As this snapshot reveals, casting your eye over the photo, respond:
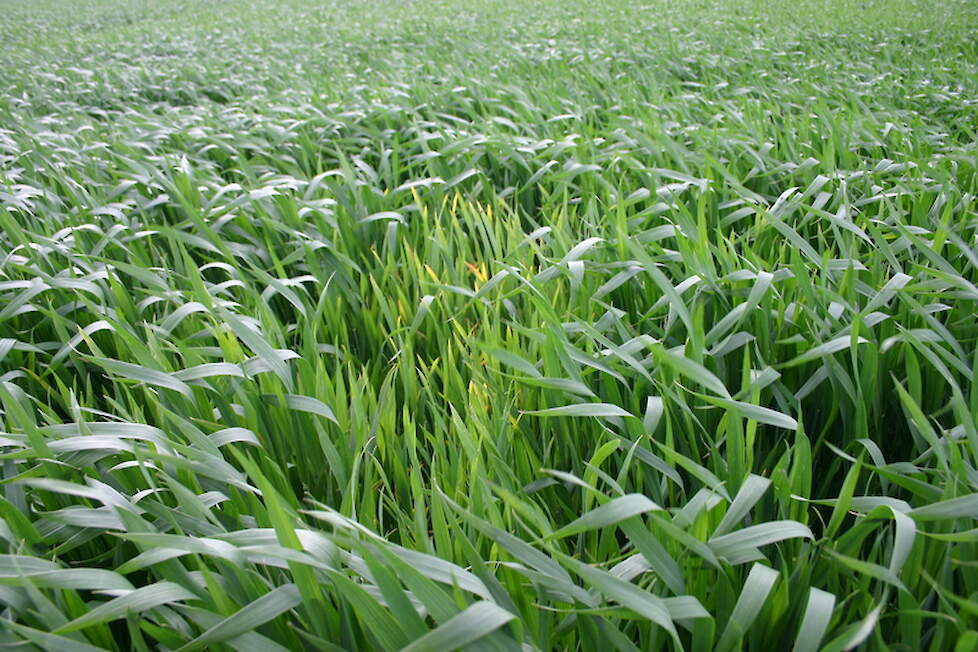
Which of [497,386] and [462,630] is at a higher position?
[462,630]

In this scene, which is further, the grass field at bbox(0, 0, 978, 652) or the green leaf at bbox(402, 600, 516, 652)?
the grass field at bbox(0, 0, 978, 652)

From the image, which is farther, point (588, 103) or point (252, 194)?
point (588, 103)

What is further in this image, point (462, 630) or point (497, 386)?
point (497, 386)

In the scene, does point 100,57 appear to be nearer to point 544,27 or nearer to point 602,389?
point 544,27

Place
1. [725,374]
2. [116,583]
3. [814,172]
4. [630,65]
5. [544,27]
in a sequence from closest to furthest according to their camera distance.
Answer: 1. [116,583]
2. [725,374]
3. [814,172]
4. [630,65]
5. [544,27]

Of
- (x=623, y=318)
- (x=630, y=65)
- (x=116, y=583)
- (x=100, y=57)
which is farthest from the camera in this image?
(x=100, y=57)

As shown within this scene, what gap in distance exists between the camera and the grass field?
0.62m

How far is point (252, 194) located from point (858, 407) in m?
1.46

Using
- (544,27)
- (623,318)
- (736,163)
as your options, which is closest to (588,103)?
(736,163)

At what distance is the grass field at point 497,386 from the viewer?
622 millimetres

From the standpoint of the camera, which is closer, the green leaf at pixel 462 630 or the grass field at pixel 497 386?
the green leaf at pixel 462 630

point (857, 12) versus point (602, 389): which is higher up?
point (857, 12)

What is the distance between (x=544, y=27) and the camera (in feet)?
20.5

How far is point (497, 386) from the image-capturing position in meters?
1.07
